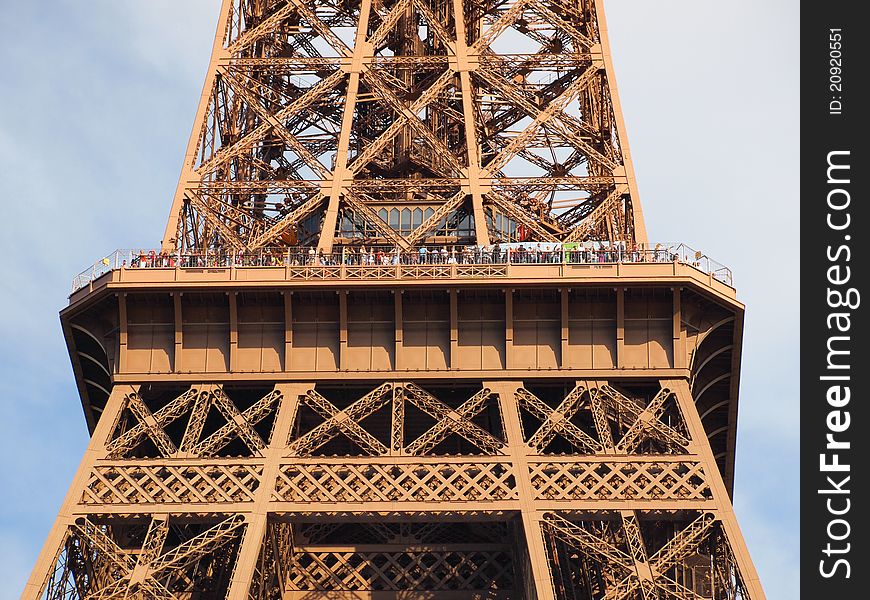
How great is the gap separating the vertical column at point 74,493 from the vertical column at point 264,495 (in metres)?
4.29

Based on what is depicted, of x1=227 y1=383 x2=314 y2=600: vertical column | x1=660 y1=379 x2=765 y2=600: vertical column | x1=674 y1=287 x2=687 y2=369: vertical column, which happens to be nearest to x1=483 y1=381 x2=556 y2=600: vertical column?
x1=660 y1=379 x2=765 y2=600: vertical column

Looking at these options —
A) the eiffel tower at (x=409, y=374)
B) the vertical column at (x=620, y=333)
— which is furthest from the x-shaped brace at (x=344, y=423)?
the vertical column at (x=620, y=333)

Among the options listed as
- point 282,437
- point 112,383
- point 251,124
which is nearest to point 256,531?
point 282,437

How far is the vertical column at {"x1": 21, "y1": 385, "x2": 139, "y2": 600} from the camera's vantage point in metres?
46.1

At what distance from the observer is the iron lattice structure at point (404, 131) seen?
56.9 meters

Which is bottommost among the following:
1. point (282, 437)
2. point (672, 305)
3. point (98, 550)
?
point (98, 550)

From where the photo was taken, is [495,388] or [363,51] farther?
[363,51]

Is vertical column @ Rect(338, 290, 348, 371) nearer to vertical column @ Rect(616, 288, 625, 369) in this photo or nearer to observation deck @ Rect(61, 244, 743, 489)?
observation deck @ Rect(61, 244, 743, 489)

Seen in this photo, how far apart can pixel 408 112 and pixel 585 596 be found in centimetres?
1669

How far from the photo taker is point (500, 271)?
170ft

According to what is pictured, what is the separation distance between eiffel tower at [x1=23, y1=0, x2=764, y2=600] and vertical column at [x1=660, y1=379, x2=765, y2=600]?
0.26ft

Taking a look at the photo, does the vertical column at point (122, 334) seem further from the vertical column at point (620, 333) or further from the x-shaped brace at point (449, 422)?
the vertical column at point (620, 333)
